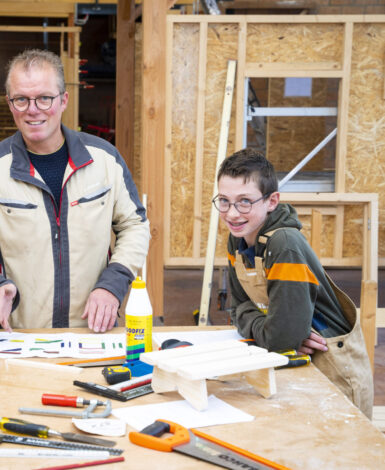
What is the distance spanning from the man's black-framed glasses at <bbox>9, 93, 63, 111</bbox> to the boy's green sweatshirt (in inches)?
38.3

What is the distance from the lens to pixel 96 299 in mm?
2242

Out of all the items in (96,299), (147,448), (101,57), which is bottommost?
(147,448)

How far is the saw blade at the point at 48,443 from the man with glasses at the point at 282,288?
2.55 ft

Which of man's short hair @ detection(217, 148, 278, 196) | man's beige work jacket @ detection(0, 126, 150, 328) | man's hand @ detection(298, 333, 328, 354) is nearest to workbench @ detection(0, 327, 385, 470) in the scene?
man's hand @ detection(298, 333, 328, 354)

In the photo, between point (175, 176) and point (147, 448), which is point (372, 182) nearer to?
point (175, 176)

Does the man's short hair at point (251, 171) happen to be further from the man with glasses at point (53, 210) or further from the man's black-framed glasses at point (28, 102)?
the man's black-framed glasses at point (28, 102)

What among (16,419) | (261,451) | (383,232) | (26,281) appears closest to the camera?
(261,451)

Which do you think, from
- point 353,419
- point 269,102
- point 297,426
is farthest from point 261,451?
point 269,102

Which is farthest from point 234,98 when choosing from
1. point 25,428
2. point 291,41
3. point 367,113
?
point 25,428

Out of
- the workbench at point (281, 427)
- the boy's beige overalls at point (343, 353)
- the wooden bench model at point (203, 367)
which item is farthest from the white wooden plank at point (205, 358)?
the boy's beige overalls at point (343, 353)

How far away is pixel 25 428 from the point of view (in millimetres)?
1304

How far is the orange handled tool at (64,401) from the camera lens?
1453 mm

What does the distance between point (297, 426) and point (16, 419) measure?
63cm

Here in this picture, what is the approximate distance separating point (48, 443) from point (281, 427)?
1.67 ft
